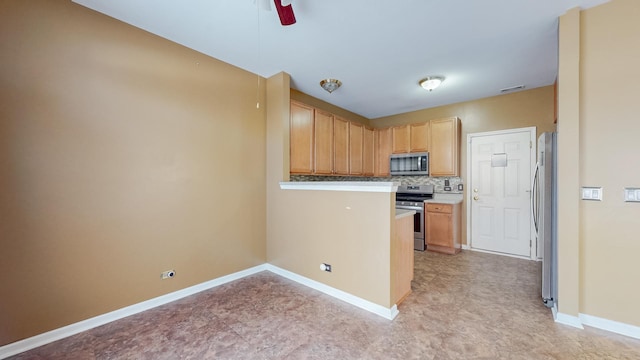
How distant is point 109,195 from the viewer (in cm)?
225

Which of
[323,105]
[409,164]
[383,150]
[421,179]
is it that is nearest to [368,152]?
[383,150]

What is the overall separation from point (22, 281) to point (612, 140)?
4.92 meters

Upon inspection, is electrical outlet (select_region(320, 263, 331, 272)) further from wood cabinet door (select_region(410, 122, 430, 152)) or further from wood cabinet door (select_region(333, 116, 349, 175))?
wood cabinet door (select_region(410, 122, 430, 152))

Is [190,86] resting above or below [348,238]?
above

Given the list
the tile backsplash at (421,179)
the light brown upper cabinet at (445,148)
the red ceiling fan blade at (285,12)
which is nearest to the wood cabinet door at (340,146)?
the tile backsplash at (421,179)

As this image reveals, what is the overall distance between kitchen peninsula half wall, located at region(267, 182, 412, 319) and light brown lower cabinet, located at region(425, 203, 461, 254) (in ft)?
7.31

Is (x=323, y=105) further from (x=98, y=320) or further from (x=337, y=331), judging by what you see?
(x=98, y=320)

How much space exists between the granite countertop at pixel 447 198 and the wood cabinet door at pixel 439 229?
0.22 meters

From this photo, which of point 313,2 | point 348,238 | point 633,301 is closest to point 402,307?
point 348,238

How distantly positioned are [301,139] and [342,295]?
7.32 ft

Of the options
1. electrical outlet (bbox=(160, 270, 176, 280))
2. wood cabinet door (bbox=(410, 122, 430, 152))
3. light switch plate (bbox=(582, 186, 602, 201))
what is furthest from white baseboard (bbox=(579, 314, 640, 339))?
electrical outlet (bbox=(160, 270, 176, 280))

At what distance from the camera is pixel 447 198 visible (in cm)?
472

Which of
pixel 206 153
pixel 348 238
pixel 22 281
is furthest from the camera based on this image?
pixel 206 153

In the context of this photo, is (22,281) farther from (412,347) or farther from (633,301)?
(633,301)
